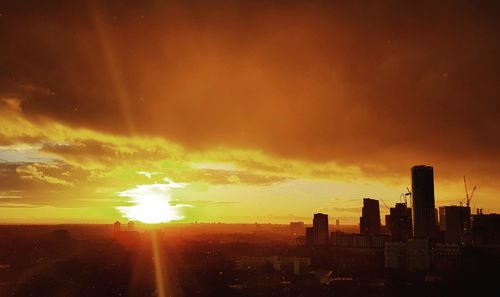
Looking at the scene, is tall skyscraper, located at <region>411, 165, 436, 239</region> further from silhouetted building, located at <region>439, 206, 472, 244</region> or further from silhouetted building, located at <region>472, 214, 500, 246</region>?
silhouetted building, located at <region>472, 214, 500, 246</region>

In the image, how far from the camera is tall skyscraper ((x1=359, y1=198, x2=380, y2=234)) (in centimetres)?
17238

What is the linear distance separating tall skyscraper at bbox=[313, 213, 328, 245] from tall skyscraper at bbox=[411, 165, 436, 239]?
32844 millimetres

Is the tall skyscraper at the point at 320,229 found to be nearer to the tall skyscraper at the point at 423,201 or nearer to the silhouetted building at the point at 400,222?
the silhouetted building at the point at 400,222

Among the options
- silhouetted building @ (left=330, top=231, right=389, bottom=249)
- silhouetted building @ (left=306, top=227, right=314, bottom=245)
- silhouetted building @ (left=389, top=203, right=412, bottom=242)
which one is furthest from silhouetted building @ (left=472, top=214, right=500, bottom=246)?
silhouetted building @ (left=306, top=227, right=314, bottom=245)

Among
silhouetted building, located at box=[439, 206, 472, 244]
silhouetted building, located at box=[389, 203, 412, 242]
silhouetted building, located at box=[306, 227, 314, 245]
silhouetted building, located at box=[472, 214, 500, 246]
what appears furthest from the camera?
silhouetted building, located at box=[306, 227, 314, 245]

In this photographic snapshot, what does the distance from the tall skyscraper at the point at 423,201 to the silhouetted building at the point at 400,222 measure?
458cm

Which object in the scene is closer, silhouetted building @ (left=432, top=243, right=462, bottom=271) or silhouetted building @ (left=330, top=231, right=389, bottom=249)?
silhouetted building @ (left=432, top=243, right=462, bottom=271)

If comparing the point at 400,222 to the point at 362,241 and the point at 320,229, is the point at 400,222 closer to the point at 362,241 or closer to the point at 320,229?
the point at 362,241

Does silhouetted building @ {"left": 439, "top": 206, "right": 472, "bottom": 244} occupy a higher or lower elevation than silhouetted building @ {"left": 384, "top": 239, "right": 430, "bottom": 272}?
higher

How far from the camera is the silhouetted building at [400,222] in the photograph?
142 metres

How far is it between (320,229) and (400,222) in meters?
29.0

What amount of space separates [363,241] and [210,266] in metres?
72.2

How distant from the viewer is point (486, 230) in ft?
428

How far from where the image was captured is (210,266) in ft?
284
